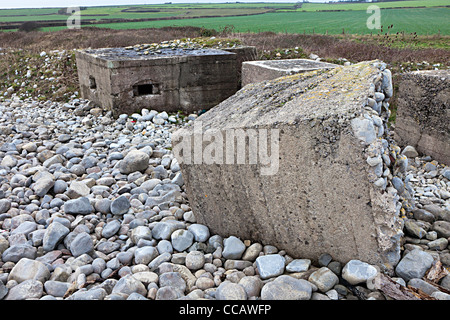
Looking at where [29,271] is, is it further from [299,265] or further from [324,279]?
[324,279]

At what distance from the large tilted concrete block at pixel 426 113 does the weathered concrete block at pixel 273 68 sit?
1.33 m

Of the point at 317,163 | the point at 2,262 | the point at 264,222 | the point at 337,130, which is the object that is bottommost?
the point at 2,262

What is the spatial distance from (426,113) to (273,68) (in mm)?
2452

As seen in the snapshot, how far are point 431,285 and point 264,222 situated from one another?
1.22 metres

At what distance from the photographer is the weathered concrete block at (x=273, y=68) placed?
6.41m

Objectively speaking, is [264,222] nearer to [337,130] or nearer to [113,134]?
[337,130]

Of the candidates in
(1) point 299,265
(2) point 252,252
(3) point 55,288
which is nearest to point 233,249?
(2) point 252,252

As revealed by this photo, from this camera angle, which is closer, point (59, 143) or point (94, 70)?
point (59, 143)

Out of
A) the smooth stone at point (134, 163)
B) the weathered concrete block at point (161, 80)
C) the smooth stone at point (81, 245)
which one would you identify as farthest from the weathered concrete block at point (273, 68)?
the smooth stone at point (81, 245)

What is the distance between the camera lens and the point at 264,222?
3.12 m

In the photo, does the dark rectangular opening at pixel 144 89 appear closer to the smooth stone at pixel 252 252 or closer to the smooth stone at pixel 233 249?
the smooth stone at pixel 233 249

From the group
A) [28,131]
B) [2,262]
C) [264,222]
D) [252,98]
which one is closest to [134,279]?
[264,222]

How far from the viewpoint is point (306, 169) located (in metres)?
2.75
